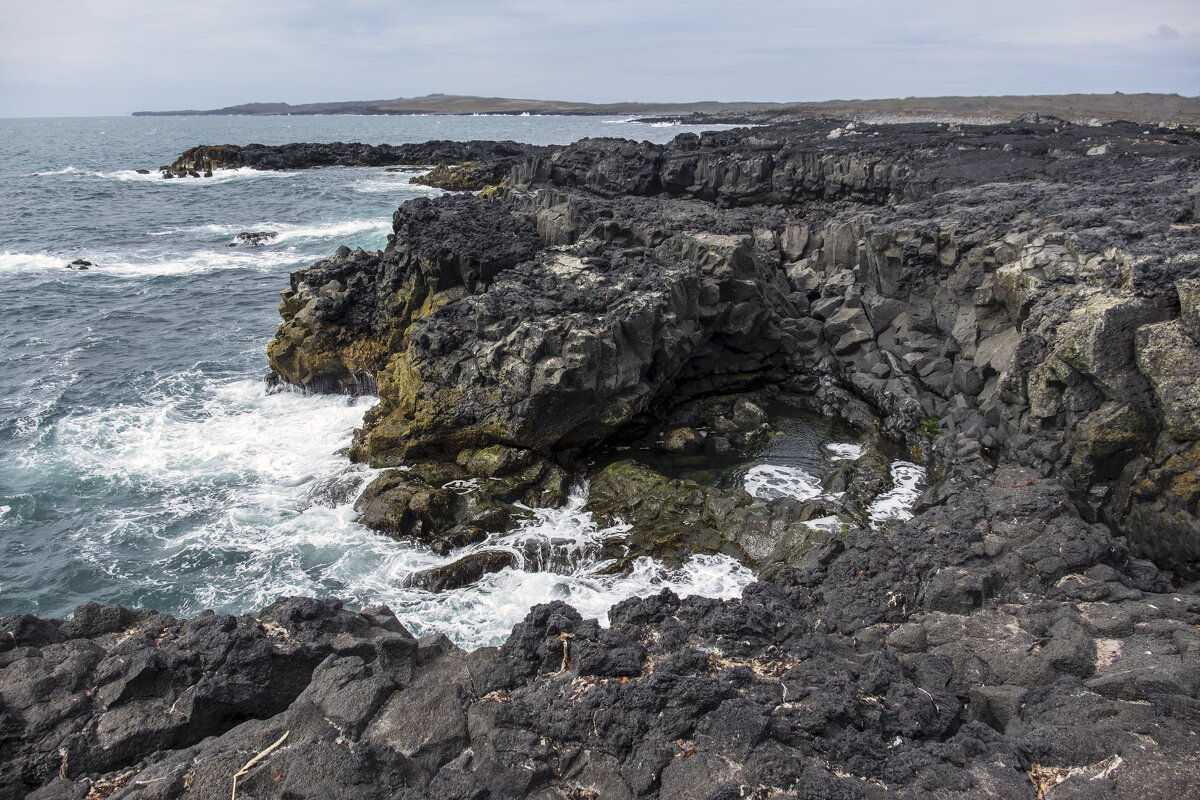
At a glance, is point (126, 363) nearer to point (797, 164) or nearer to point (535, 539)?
point (535, 539)

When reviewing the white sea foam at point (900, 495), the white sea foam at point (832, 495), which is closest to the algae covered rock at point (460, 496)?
the white sea foam at point (832, 495)

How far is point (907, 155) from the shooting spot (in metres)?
39.5

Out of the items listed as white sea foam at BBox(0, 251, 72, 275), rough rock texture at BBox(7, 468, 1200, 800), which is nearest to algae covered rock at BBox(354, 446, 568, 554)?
rough rock texture at BBox(7, 468, 1200, 800)

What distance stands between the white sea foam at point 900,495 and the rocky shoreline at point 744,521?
0.49 m

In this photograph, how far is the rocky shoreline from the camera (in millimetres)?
6059

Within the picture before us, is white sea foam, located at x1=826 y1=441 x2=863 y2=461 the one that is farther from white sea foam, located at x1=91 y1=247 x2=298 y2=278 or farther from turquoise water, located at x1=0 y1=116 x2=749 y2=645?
white sea foam, located at x1=91 y1=247 x2=298 y2=278

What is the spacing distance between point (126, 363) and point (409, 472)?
1579 centimetres

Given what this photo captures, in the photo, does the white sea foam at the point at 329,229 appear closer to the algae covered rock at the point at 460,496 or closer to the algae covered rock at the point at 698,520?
the algae covered rock at the point at 460,496

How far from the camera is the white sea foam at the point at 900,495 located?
15.2 meters

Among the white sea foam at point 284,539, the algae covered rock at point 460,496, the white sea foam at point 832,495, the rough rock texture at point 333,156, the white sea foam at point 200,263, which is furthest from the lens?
the rough rock texture at point 333,156

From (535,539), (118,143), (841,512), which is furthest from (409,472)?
(118,143)

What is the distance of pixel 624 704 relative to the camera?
21.2 ft

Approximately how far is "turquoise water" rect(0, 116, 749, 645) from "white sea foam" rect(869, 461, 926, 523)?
3.95 m

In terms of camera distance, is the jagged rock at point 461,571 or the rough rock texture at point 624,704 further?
the jagged rock at point 461,571
